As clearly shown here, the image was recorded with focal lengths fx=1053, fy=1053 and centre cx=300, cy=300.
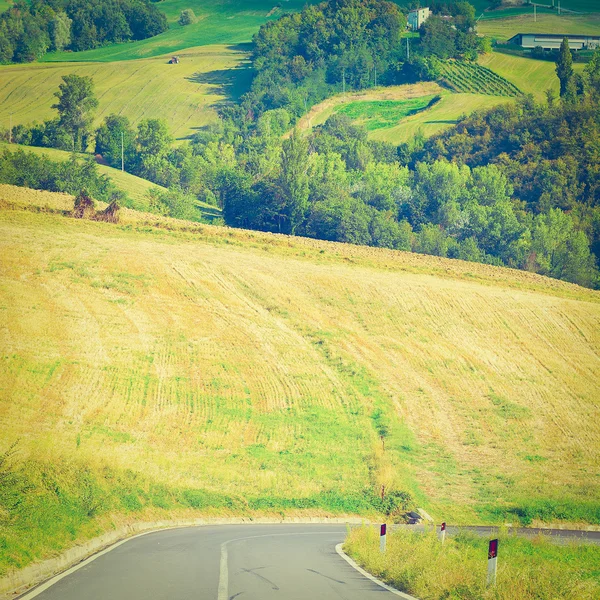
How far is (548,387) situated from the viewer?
182ft

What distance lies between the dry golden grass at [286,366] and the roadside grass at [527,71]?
92.2m

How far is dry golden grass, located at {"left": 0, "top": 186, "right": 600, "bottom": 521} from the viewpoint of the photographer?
39.2m

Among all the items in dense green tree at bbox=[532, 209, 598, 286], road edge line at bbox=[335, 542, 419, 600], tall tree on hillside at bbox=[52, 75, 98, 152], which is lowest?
dense green tree at bbox=[532, 209, 598, 286]

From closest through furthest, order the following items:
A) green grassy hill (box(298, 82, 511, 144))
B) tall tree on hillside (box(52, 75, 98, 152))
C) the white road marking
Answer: the white road marking < tall tree on hillside (box(52, 75, 98, 152)) < green grassy hill (box(298, 82, 511, 144))

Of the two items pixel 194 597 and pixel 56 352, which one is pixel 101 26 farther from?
pixel 194 597

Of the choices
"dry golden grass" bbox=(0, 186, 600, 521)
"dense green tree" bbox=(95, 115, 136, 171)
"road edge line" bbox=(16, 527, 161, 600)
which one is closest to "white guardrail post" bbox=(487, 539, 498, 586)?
"road edge line" bbox=(16, 527, 161, 600)

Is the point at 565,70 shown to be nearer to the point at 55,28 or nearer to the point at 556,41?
the point at 556,41

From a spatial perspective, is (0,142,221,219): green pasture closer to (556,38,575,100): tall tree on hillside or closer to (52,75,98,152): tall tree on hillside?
(52,75,98,152): tall tree on hillside

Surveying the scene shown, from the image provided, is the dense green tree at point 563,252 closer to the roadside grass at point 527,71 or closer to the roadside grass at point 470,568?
the roadside grass at point 527,71

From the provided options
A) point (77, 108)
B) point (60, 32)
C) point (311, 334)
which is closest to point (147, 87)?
point (60, 32)

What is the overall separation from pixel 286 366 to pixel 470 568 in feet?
114

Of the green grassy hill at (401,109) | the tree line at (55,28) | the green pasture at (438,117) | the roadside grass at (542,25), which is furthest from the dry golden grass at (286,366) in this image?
the roadside grass at (542,25)

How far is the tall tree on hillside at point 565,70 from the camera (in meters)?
156

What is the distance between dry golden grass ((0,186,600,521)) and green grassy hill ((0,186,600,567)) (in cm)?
14
